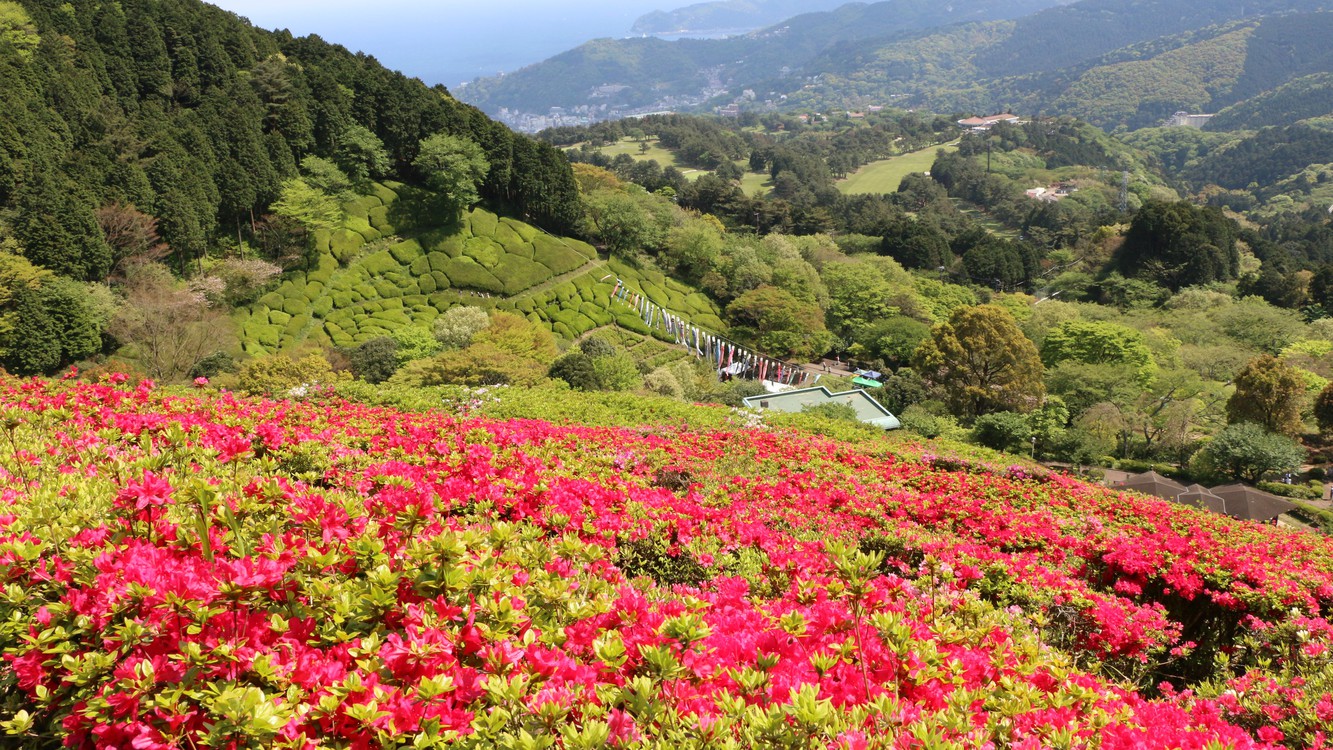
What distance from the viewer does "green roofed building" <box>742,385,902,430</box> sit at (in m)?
25.9

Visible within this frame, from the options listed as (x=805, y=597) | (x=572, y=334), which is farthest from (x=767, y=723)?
(x=572, y=334)

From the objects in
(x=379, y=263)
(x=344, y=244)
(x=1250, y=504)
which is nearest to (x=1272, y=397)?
(x=1250, y=504)

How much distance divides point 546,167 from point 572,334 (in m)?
13.9

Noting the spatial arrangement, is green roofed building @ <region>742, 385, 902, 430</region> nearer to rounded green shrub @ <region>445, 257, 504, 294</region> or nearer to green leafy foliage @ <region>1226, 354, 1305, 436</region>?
green leafy foliage @ <region>1226, 354, 1305, 436</region>

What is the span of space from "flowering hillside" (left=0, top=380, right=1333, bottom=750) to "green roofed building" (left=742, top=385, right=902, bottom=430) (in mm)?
19508

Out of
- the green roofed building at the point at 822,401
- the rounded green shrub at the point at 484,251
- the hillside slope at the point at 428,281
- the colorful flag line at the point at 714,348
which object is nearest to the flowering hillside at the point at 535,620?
the green roofed building at the point at 822,401

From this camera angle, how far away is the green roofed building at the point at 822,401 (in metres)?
25.9

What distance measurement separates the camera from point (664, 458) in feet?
29.5

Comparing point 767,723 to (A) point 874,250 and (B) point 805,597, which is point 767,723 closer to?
(B) point 805,597

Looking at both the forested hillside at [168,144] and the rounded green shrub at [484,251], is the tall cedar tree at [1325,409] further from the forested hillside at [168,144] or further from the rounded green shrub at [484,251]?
the forested hillside at [168,144]

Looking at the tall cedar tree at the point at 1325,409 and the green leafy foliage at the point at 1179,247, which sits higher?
the green leafy foliage at the point at 1179,247

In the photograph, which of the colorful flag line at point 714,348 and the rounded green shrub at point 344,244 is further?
the colorful flag line at point 714,348

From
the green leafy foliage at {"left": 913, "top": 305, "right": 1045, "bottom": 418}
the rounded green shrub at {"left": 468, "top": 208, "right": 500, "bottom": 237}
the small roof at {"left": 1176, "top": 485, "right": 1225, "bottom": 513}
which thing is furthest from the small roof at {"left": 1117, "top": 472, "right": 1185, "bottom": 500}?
the rounded green shrub at {"left": 468, "top": 208, "right": 500, "bottom": 237}

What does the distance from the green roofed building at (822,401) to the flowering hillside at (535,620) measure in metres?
19.5
